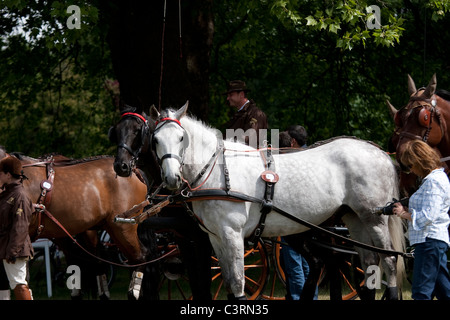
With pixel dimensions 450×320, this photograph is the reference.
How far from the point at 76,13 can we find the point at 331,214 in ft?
14.0

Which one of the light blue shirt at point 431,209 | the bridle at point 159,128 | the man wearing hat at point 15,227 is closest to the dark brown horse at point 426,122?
the light blue shirt at point 431,209

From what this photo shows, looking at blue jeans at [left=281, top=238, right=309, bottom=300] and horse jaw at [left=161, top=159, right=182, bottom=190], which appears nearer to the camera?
horse jaw at [left=161, top=159, right=182, bottom=190]

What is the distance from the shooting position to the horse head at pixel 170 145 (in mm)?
5605

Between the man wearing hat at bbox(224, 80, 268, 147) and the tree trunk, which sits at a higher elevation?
A: the tree trunk

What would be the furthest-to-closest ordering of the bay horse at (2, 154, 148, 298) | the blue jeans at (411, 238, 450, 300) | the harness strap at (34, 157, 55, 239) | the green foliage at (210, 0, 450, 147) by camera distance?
1. the green foliage at (210, 0, 450, 147)
2. the bay horse at (2, 154, 148, 298)
3. the harness strap at (34, 157, 55, 239)
4. the blue jeans at (411, 238, 450, 300)

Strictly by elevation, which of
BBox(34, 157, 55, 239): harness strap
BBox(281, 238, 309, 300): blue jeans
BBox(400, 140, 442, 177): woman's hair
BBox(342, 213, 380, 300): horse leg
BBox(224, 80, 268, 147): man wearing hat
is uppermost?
BBox(224, 80, 268, 147): man wearing hat

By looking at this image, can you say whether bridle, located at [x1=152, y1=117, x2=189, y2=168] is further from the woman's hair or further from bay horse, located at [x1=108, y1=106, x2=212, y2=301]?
the woman's hair

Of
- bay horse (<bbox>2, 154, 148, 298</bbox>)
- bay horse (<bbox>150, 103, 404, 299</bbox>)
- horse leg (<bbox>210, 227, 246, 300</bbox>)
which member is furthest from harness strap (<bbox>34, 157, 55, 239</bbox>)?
horse leg (<bbox>210, 227, 246, 300</bbox>)

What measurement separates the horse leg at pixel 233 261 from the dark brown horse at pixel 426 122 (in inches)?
65.8

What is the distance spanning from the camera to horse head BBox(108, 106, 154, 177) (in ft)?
20.6

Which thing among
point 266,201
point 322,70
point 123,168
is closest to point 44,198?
point 123,168
